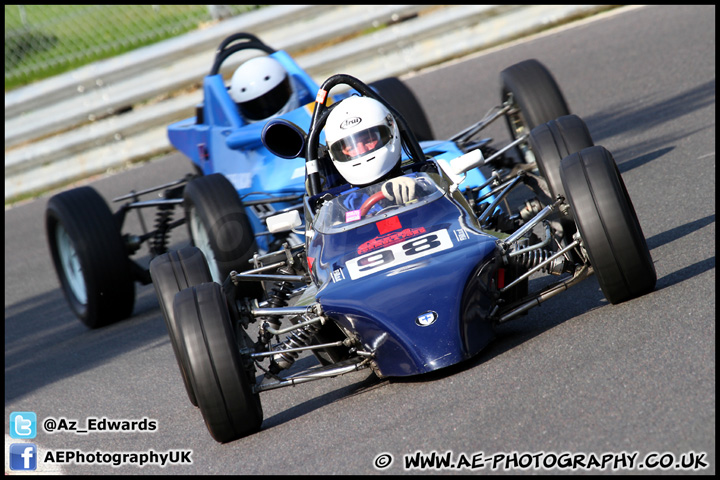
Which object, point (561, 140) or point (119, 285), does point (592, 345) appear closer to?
point (561, 140)

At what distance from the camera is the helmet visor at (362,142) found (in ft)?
21.3

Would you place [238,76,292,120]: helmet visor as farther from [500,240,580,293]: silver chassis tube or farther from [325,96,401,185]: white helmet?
[500,240,580,293]: silver chassis tube

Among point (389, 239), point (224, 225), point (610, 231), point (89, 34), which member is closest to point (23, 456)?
point (224, 225)

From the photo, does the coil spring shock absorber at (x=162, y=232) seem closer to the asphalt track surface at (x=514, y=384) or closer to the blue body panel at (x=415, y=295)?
the asphalt track surface at (x=514, y=384)

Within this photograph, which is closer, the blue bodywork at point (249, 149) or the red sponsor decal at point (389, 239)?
the red sponsor decal at point (389, 239)

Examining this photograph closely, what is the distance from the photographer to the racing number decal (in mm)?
5422

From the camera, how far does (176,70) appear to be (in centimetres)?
1415

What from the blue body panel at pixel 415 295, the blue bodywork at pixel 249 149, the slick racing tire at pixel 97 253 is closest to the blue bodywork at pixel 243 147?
the blue bodywork at pixel 249 149

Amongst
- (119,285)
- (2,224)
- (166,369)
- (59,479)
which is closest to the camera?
(59,479)

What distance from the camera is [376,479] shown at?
431cm

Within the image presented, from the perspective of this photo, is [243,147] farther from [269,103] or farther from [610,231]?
[610,231]

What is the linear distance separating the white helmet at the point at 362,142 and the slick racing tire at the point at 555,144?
2.95ft

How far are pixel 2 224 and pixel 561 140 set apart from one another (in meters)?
9.16

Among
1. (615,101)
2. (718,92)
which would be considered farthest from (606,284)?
(615,101)
